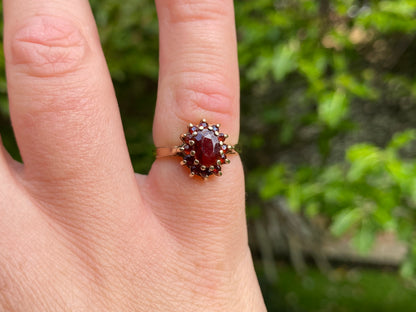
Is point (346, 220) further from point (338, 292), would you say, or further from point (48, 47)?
point (338, 292)

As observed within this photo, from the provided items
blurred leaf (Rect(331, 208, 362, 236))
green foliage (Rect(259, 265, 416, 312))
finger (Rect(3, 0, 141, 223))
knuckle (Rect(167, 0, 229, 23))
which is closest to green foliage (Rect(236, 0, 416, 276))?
blurred leaf (Rect(331, 208, 362, 236))

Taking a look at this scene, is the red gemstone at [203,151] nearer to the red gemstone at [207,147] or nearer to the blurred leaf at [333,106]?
the red gemstone at [207,147]

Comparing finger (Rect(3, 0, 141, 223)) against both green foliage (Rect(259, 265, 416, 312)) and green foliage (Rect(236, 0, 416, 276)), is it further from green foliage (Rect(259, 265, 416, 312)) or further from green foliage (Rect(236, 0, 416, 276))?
green foliage (Rect(259, 265, 416, 312))

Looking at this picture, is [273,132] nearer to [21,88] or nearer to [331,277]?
[21,88]

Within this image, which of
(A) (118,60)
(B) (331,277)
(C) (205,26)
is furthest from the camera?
(B) (331,277)

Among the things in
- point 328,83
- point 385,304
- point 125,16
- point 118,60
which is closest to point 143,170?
point 118,60

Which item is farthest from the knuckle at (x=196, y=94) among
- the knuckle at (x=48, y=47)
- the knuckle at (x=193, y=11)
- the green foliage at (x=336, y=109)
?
the green foliage at (x=336, y=109)
